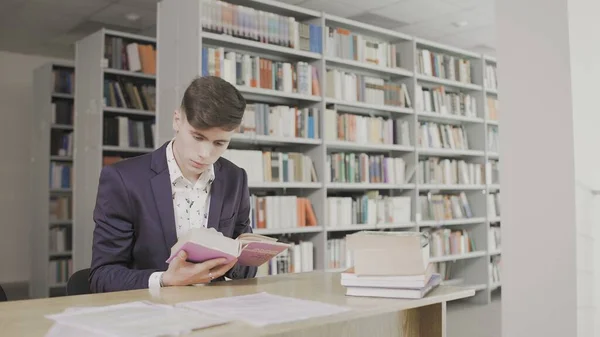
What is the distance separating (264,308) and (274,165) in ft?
11.5

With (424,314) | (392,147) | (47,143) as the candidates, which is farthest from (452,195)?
(424,314)

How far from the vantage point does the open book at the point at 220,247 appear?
5.80 feet

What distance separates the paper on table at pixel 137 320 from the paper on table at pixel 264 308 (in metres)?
0.06

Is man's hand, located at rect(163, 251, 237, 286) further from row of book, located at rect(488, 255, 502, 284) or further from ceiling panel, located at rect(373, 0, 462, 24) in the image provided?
row of book, located at rect(488, 255, 502, 284)

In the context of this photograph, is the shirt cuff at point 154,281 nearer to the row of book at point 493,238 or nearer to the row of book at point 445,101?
the row of book at point 445,101

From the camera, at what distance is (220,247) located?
1.82 metres

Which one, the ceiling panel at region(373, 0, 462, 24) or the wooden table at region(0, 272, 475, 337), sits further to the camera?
the ceiling panel at region(373, 0, 462, 24)

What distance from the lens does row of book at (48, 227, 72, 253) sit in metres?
6.96

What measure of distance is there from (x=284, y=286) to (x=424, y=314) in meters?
0.47

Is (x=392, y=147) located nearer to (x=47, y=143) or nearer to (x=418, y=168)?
(x=418, y=168)

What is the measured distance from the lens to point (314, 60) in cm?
545

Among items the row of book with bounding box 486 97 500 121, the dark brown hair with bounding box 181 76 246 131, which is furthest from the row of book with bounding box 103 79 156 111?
the dark brown hair with bounding box 181 76 246 131

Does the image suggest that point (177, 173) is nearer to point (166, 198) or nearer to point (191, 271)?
point (166, 198)

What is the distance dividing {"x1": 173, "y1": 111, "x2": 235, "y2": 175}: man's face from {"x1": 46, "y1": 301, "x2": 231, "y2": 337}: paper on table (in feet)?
2.07
